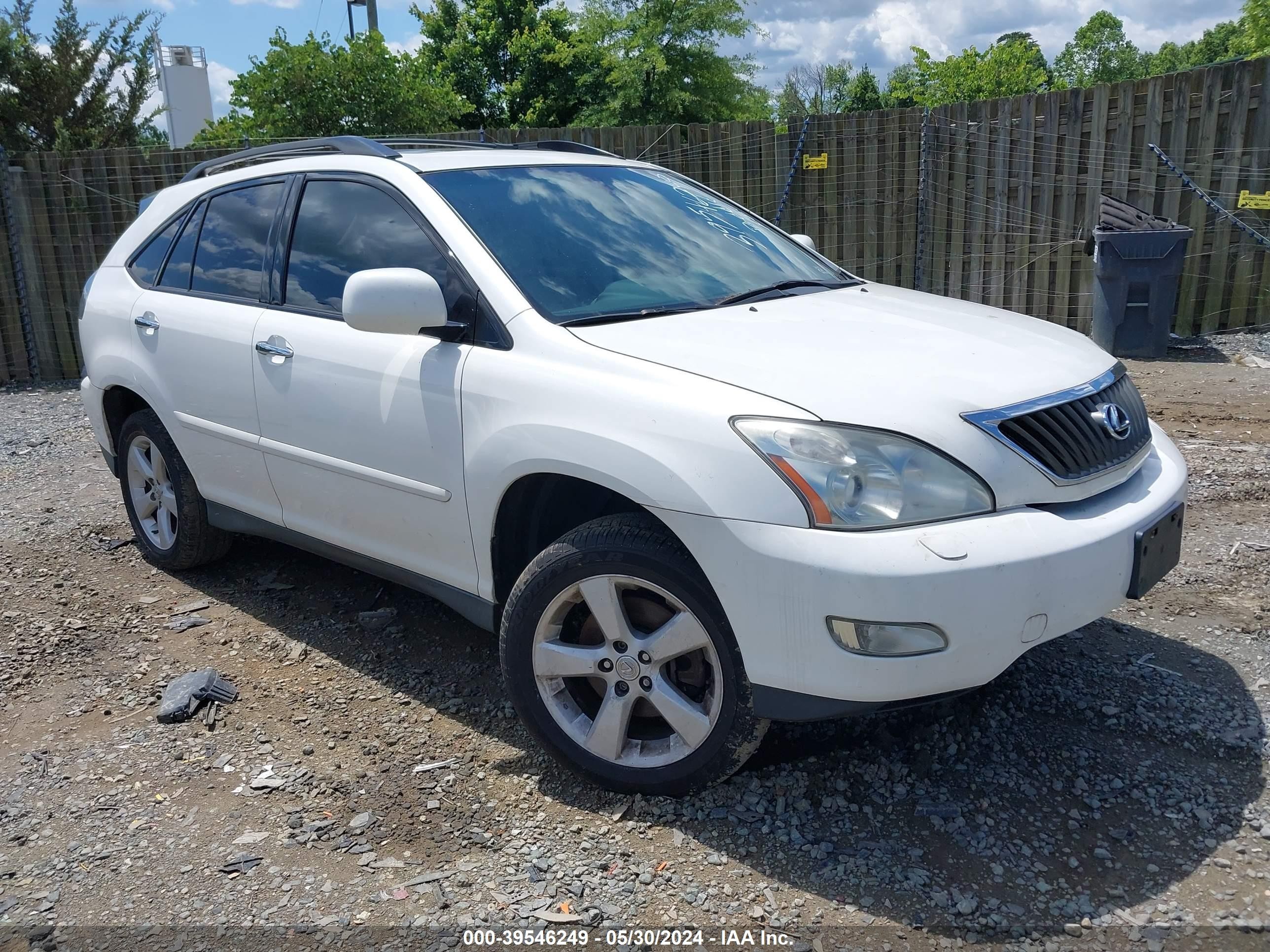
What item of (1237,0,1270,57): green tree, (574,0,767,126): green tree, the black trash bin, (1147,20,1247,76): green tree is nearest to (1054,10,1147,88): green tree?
(1147,20,1247,76): green tree

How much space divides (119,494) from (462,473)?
164 inches

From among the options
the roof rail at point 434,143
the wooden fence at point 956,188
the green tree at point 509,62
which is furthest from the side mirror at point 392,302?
the green tree at point 509,62

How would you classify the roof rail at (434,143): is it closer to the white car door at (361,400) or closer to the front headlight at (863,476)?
the white car door at (361,400)

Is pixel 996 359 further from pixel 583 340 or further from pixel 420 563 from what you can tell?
pixel 420 563

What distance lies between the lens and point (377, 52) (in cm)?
1233

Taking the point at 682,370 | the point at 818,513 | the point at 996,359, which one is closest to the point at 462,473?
the point at 682,370

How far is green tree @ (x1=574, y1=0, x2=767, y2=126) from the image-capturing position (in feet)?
79.4

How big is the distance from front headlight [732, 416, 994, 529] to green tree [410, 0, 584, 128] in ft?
90.1

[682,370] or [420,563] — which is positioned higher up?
[682,370]

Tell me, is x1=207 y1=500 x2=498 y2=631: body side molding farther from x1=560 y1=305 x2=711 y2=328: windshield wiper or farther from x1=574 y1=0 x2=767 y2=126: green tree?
x1=574 y1=0 x2=767 y2=126: green tree

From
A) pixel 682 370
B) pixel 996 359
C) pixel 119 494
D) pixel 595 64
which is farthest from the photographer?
pixel 595 64

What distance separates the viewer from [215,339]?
Answer: 161 inches

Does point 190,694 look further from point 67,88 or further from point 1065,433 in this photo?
point 67,88

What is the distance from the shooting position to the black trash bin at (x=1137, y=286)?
854 cm
